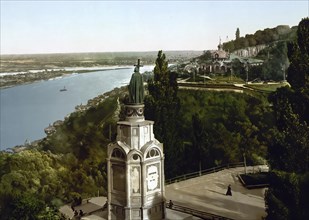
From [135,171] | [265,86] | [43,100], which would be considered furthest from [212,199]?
[265,86]

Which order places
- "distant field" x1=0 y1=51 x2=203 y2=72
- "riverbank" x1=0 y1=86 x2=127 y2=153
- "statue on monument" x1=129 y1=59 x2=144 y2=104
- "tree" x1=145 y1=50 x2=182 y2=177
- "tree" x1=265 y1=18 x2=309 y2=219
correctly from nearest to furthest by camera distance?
"tree" x1=265 y1=18 x2=309 y2=219 < "statue on monument" x1=129 y1=59 x2=144 y2=104 < "tree" x1=145 y1=50 x2=182 y2=177 < "riverbank" x1=0 y1=86 x2=127 y2=153 < "distant field" x1=0 y1=51 x2=203 y2=72

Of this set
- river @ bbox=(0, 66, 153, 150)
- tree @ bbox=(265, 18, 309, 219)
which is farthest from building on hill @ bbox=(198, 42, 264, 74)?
tree @ bbox=(265, 18, 309, 219)

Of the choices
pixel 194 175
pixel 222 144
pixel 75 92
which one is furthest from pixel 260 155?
pixel 75 92

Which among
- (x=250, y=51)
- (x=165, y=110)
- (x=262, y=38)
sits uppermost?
(x=262, y=38)

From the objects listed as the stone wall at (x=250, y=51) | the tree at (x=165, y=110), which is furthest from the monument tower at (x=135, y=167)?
the stone wall at (x=250, y=51)

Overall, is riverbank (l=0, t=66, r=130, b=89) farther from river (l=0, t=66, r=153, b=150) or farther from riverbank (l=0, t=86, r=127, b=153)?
riverbank (l=0, t=86, r=127, b=153)

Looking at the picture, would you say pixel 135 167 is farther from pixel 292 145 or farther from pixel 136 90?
pixel 292 145
